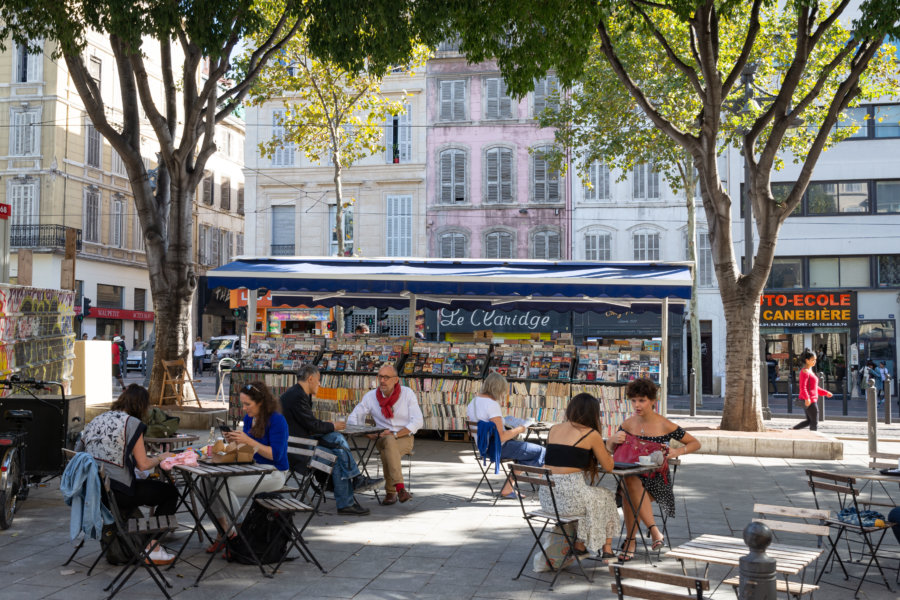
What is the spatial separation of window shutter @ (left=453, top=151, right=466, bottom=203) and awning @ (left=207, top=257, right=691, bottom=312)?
1784 cm

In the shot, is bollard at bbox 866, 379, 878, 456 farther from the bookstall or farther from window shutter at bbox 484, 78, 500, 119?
window shutter at bbox 484, 78, 500, 119

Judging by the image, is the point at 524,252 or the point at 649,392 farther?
the point at 524,252

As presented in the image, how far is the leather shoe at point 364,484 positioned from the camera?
8695mm

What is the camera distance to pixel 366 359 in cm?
1316

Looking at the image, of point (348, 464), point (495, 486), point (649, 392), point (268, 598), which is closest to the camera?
point (268, 598)

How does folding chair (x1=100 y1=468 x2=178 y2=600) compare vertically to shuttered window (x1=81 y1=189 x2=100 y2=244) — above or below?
below

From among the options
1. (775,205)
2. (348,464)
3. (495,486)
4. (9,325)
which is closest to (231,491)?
(348,464)

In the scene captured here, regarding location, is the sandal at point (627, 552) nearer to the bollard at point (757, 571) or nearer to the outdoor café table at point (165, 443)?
the bollard at point (757, 571)

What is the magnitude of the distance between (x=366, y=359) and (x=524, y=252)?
62.0ft

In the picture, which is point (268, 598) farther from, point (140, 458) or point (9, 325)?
point (9, 325)

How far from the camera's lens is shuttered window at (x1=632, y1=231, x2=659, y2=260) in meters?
30.4

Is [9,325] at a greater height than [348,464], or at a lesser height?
greater

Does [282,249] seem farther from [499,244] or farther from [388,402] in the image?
[388,402]

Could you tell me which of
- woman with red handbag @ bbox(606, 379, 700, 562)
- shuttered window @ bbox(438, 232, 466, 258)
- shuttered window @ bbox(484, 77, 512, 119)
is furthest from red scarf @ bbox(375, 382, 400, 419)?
shuttered window @ bbox(484, 77, 512, 119)
